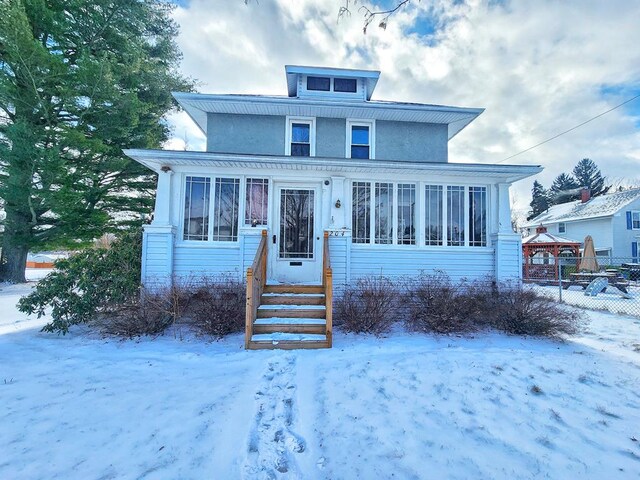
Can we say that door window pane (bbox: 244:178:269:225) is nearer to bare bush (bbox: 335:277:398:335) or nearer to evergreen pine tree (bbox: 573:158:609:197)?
bare bush (bbox: 335:277:398:335)

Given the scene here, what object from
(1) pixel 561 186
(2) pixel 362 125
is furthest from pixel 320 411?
(1) pixel 561 186

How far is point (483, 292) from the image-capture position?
23.9 feet

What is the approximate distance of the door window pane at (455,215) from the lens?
7.98 m

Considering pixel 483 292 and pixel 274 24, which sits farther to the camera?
pixel 483 292

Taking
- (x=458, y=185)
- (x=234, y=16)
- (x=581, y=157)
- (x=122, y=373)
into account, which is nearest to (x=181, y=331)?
(x=122, y=373)

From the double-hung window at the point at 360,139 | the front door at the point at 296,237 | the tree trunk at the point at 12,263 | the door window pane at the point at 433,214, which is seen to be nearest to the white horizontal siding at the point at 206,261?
the front door at the point at 296,237

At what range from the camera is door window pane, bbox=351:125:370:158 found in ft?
30.7

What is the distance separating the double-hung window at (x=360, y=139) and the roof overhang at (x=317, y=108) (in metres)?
0.23

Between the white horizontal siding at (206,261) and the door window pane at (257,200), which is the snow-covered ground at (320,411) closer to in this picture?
the white horizontal siding at (206,261)

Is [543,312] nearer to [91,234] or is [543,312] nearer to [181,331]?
[181,331]

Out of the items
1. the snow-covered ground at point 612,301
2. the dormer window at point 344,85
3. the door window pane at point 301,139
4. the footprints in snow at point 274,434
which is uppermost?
the dormer window at point 344,85

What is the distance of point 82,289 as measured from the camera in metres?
5.96

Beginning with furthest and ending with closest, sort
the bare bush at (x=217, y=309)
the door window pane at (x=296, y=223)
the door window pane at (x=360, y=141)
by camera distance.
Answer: the door window pane at (x=360, y=141) → the door window pane at (x=296, y=223) → the bare bush at (x=217, y=309)

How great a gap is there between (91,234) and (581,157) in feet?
176
